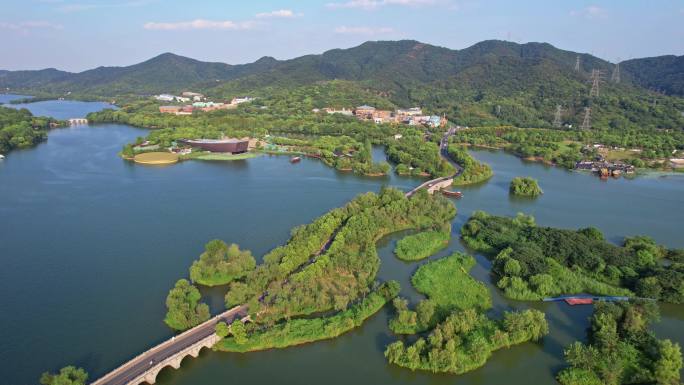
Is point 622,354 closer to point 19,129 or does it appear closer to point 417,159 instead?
point 417,159

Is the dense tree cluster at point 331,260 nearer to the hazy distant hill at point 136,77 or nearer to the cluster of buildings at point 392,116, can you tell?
the cluster of buildings at point 392,116

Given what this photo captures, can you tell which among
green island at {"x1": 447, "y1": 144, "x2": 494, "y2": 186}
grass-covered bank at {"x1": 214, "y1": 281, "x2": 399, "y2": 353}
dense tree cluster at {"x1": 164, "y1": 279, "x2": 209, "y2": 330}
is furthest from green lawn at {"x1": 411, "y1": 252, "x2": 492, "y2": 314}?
green island at {"x1": 447, "y1": 144, "x2": 494, "y2": 186}

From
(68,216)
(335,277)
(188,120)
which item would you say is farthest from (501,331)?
(188,120)

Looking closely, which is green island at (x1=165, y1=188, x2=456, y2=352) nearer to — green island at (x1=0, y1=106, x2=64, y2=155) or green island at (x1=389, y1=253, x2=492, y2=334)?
green island at (x1=389, y1=253, x2=492, y2=334)

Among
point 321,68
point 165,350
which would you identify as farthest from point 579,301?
point 321,68

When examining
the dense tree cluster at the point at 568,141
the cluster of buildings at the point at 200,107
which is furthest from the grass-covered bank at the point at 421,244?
the cluster of buildings at the point at 200,107

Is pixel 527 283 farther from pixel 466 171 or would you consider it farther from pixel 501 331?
pixel 466 171
